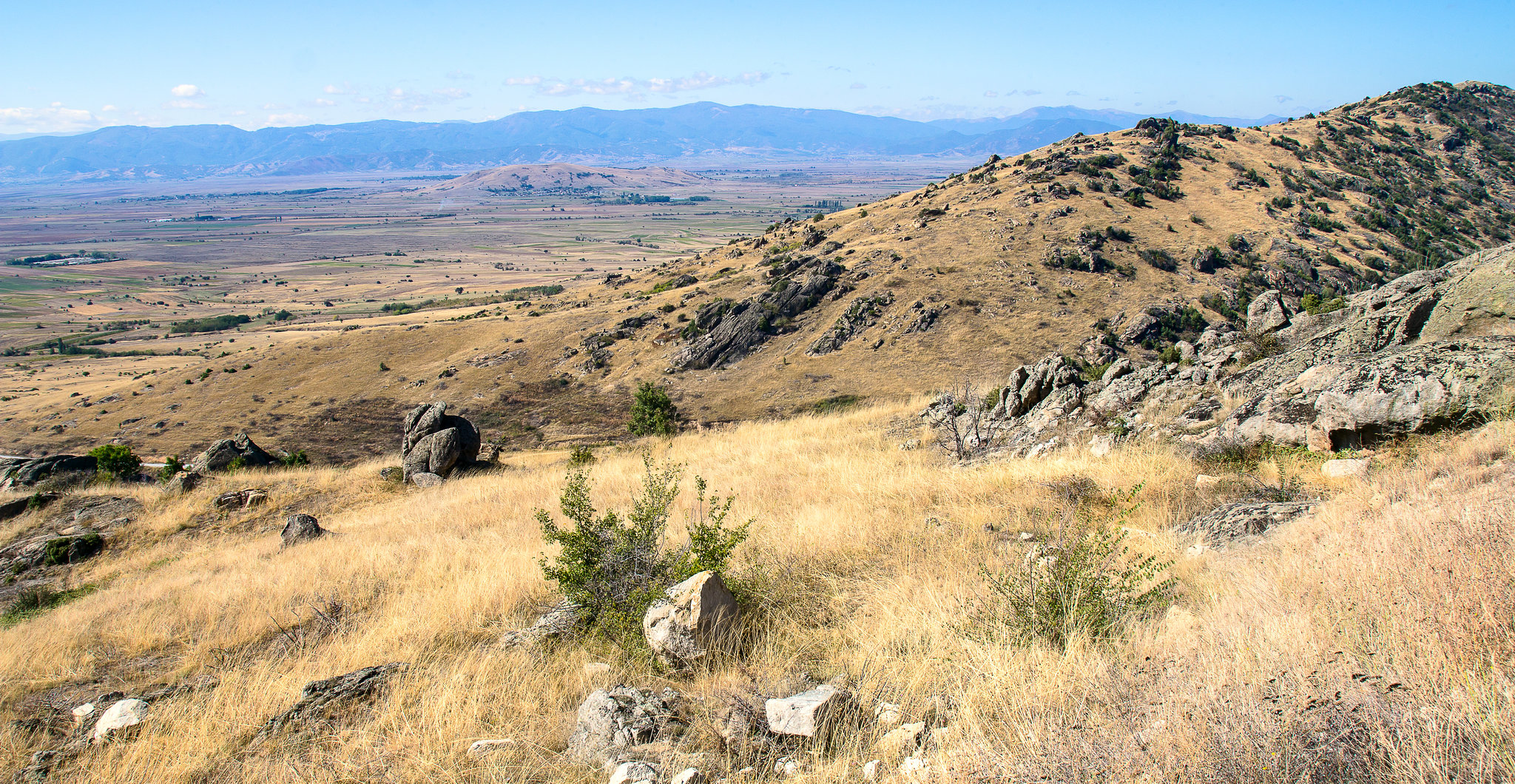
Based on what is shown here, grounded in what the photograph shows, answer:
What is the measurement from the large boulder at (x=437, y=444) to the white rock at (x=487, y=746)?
15481 millimetres

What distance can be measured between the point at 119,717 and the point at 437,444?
1407cm

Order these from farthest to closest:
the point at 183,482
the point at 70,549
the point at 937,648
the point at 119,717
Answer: the point at 183,482
the point at 70,549
the point at 119,717
the point at 937,648

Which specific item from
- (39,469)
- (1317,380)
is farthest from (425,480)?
(1317,380)

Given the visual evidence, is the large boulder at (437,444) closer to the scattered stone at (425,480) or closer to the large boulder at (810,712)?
the scattered stone at (425,480)

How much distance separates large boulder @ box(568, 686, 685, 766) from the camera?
3.85m

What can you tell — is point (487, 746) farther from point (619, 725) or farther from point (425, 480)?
point (425, 480)

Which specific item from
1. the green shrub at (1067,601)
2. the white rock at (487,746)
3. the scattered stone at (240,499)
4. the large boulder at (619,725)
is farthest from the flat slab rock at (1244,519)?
the scattered stone at (240,499)

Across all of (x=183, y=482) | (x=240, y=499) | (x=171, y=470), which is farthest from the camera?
(x=171, y=470)

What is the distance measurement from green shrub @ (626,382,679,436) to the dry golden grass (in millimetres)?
22288

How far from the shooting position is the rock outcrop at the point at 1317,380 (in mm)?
7258

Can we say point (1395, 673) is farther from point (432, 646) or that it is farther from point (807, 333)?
point (807, 333)

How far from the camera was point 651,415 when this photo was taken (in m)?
33.3

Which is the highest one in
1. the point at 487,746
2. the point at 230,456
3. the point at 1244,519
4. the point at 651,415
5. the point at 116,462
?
the point at 1244,519

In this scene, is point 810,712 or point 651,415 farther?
point 651,415
